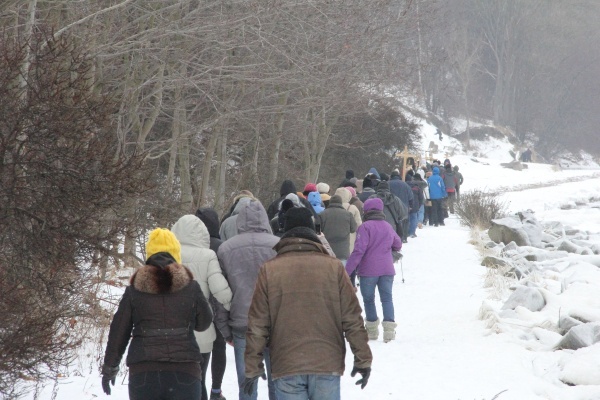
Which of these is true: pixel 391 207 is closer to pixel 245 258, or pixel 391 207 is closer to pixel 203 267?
pixel 245 258

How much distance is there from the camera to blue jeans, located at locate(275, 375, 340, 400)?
17.0ft

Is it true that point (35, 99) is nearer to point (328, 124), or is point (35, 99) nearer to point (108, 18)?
point (108, 18)

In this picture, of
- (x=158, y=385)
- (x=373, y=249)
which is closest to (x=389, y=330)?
(x=373, y=249)

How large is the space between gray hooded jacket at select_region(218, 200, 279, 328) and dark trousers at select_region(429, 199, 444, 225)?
19.2 metres

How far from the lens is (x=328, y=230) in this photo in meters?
11.7

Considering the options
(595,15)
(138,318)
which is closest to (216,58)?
(138,318)

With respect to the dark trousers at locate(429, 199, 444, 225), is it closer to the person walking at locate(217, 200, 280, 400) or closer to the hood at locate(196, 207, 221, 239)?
the hood at locate(196, 207, 221, 239)

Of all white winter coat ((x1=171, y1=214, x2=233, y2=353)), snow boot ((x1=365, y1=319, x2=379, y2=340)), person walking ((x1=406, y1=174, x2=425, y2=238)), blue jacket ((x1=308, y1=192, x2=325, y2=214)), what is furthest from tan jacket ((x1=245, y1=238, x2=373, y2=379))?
person walking ((x1=406, y1=174, x2=425, y2=238))

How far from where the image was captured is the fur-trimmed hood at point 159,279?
5.25 m

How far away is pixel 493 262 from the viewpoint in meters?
16.4

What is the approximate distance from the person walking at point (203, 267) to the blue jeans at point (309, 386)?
1.49m

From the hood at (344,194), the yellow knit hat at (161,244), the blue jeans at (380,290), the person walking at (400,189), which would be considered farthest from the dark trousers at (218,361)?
the person walking at (400,189)

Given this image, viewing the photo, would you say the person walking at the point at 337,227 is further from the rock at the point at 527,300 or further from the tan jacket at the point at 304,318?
the tan jacket at the point at 304,318

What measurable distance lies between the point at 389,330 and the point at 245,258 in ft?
12.7
